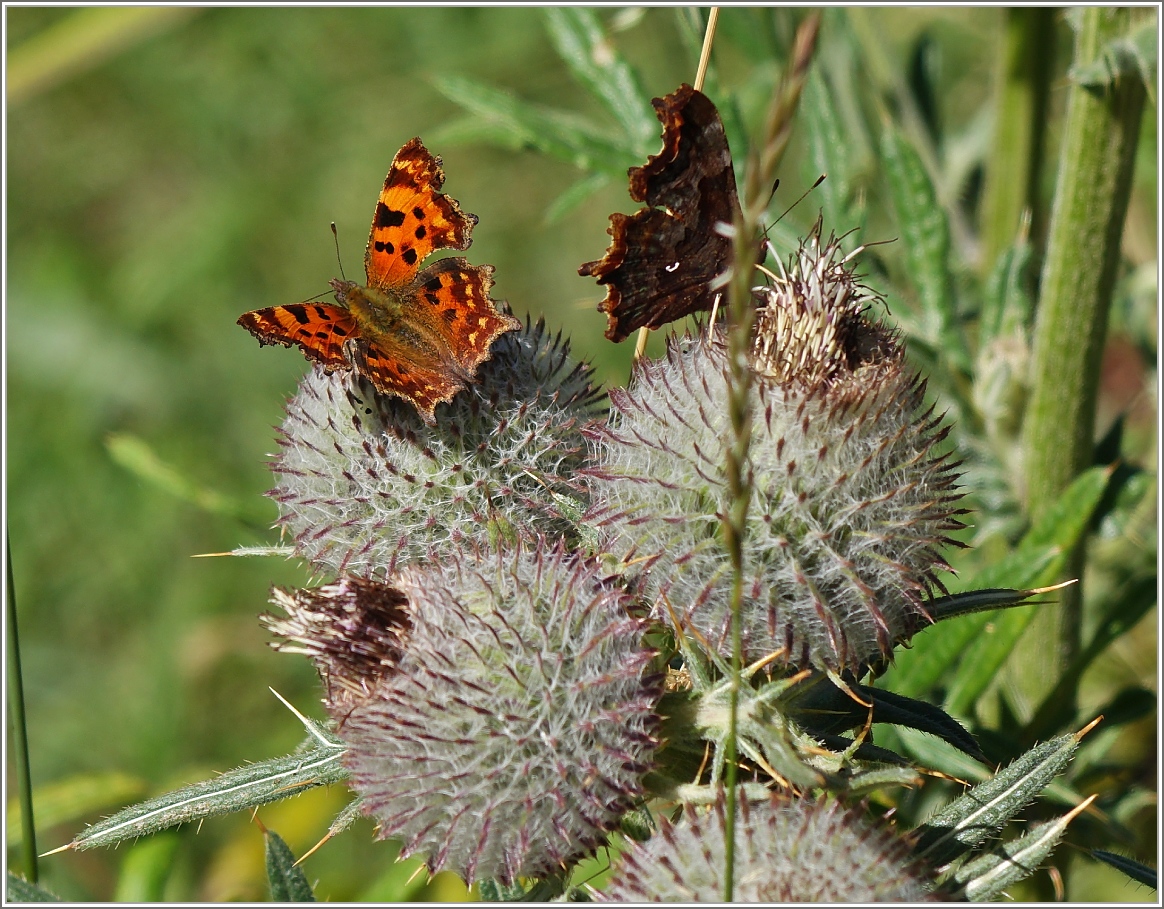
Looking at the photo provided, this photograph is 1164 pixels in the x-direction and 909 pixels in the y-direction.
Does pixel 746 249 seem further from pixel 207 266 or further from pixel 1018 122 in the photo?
pixel 207 266

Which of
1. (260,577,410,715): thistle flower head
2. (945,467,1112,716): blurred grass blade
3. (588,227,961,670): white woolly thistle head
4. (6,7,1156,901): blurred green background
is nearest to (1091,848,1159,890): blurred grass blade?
(588,227,961,670): white woolly thistle head

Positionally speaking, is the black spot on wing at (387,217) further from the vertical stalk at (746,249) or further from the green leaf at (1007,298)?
the green leaf at (1007,298)

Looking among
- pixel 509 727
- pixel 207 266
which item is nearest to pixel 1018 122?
pixel 509 727

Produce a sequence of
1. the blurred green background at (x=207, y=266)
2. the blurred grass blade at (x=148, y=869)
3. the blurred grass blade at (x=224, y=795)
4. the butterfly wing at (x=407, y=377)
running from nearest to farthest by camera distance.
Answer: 1. the blurred grass blade at (x=224, y=795)
2. the butterfly wing at (x=407, y=377)
3. the blurred grass blade at (x=148, y=869)
4. the blurred green background at (x=207, y=266)

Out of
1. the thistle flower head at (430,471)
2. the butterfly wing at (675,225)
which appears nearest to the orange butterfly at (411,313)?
the thistle flower head at (430,471)

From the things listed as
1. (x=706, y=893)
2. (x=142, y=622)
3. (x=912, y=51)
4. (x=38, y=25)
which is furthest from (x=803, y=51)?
(x=38, y=25)

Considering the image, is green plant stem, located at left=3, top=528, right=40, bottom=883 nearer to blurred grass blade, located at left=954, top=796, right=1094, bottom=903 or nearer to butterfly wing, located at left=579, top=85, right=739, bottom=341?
butterfly wing, located at left=579, top=85, right=739, bottom=341
